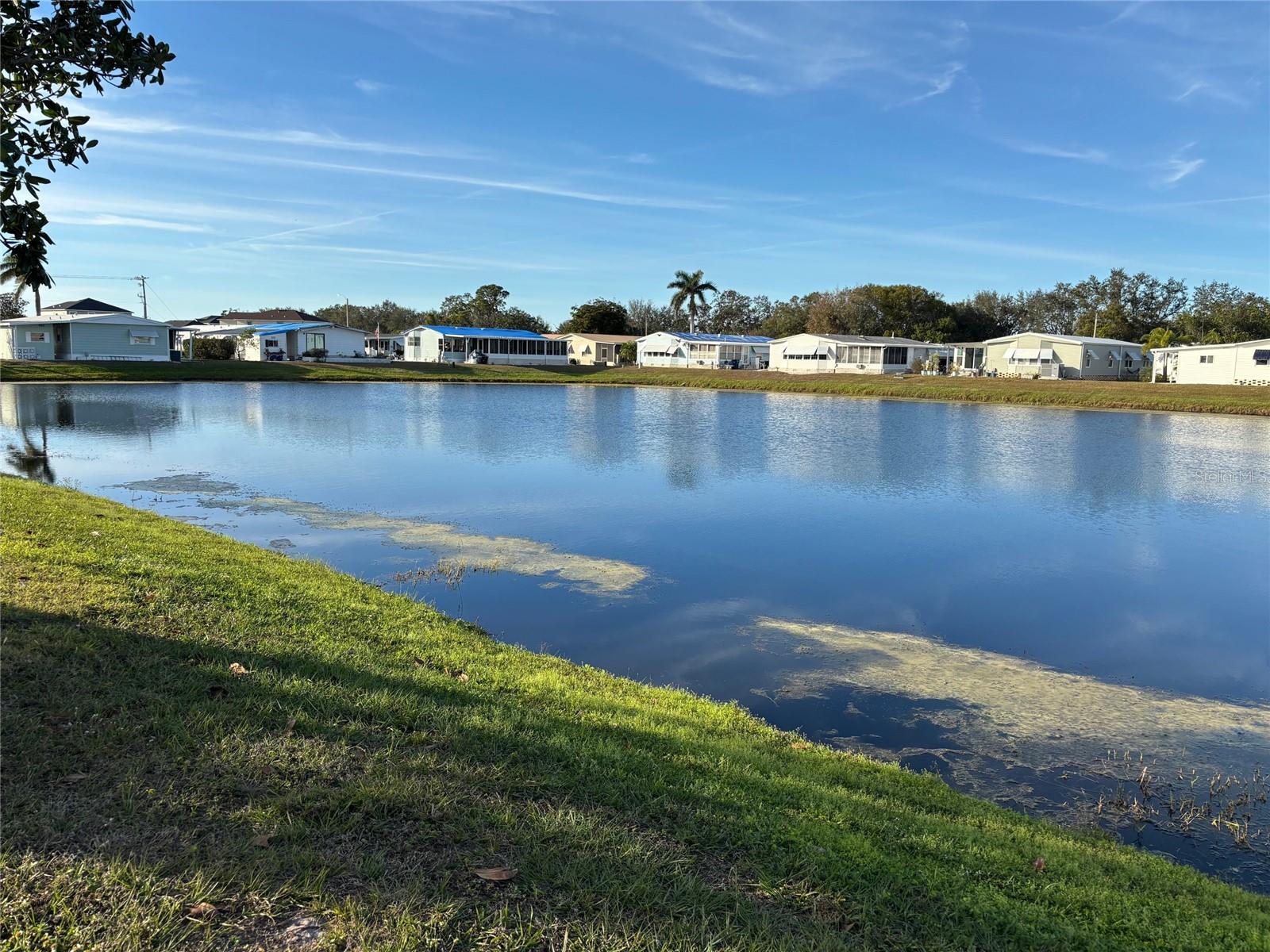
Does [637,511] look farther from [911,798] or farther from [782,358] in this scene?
[782,358]

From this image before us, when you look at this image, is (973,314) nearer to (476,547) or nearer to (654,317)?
(654,317)

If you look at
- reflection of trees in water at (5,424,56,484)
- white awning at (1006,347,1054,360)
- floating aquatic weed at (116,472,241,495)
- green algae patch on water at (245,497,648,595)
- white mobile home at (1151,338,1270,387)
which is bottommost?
green algae patch on water at (245,497,648,595)

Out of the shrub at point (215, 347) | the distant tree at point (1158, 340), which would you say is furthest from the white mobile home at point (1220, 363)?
the shrub at point (215, 347)

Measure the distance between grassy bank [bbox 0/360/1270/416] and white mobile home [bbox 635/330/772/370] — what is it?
29.4 ft

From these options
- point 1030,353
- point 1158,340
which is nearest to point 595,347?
point 1030,353

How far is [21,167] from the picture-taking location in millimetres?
5328

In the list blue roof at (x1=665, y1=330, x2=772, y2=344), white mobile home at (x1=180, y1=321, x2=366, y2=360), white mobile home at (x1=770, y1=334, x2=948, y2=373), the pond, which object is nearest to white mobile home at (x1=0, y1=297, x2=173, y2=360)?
white mobile home at (x1=180, y1=321, x2=366, y2=360)

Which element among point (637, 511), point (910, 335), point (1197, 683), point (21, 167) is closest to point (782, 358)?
point (910, 335)

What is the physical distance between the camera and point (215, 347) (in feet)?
243

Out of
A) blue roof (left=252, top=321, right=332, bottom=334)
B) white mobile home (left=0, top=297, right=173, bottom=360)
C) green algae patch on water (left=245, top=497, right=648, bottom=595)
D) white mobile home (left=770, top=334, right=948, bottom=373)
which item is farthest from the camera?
white mobile home (left=770, top=334, right=948, bottom=373)

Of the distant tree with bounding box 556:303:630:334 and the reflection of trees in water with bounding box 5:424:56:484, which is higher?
the distant tree with bounding box 556:303:630:334

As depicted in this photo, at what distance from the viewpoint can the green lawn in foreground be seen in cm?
335

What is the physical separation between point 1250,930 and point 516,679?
4.85 m

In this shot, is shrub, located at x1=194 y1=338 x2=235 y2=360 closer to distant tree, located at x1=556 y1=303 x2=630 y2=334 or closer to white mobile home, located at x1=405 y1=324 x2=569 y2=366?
white mobile home, located at x1=405 y1=324 x2=569 y2=366
